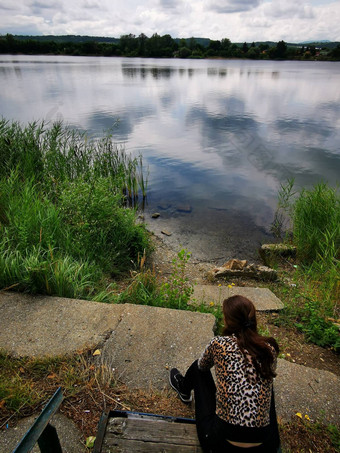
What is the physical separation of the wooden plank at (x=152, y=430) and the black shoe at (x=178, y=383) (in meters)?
0.47

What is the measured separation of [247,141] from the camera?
1603 cm

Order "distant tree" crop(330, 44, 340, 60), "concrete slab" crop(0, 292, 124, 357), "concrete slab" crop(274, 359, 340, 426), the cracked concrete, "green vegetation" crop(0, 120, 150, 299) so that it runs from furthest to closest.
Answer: "distant tree" crop(330, 44, 340, 60) < "green vegetation" crop(0, 120, 150, 299) < "concrete slab" crop(0, 292, 124, 357) < the cracked concrete < "concrete slab" crop(274, 359, 340, 426)

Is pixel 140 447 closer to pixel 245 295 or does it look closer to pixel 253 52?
pixel 245 295

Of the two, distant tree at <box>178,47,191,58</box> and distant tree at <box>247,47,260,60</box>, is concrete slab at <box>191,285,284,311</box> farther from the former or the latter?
distant tree at <box>247,47,260,60</box>

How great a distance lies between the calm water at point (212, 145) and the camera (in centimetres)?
874

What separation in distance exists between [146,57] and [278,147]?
4023 inches

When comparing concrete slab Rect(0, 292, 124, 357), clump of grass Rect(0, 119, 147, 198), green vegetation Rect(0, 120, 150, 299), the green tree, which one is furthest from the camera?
the green tree

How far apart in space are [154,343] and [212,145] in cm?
1397

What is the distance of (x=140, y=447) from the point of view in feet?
6.00

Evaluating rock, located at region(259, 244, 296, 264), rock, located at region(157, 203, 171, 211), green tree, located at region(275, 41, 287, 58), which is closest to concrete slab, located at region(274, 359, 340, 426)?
rock, located at region(259, 244, 296, 264)

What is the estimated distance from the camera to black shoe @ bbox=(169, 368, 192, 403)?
247cm

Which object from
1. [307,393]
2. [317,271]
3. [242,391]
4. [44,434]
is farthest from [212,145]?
[44,434]

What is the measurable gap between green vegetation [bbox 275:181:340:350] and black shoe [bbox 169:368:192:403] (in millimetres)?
1860

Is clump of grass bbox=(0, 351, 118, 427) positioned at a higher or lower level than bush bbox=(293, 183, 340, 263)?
higher
